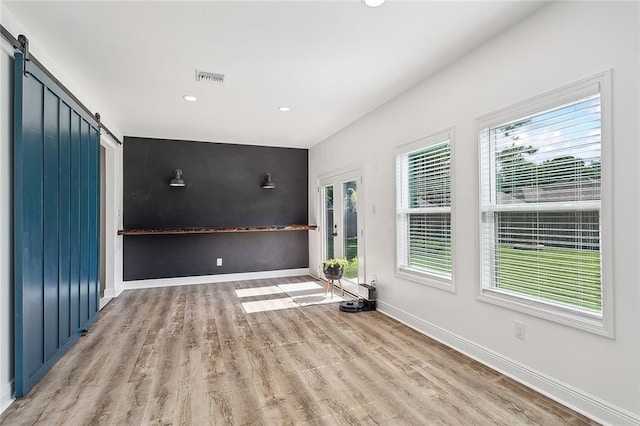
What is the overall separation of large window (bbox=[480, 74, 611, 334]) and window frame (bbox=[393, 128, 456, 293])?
1.07 ft

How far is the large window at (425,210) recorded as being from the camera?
3.14 metres

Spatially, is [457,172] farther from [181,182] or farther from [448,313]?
[181,182]

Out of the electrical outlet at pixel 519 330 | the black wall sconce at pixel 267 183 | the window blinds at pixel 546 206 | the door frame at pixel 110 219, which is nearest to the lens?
the window blinds at pixel 546 206

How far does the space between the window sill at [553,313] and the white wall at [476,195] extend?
0.05 meters

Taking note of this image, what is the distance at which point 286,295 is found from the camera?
4957 mm

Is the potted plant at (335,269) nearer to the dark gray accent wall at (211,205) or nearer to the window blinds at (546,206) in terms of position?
the dark gray accent wall at (211,205)

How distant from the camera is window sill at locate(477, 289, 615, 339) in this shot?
6.26 feet

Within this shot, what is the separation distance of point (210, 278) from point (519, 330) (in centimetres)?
494

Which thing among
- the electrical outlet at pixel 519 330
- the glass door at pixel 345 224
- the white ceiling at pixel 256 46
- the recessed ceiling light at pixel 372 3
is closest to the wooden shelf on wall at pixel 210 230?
the glass door at pixel 345 224

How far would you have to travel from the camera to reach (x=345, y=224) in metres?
5.21

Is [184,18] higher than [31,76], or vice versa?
[184,18]

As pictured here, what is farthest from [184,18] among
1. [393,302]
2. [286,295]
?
[286,295]

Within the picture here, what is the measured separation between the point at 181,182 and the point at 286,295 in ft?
8.49

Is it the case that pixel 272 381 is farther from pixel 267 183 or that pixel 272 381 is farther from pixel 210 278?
pixel 267 183
